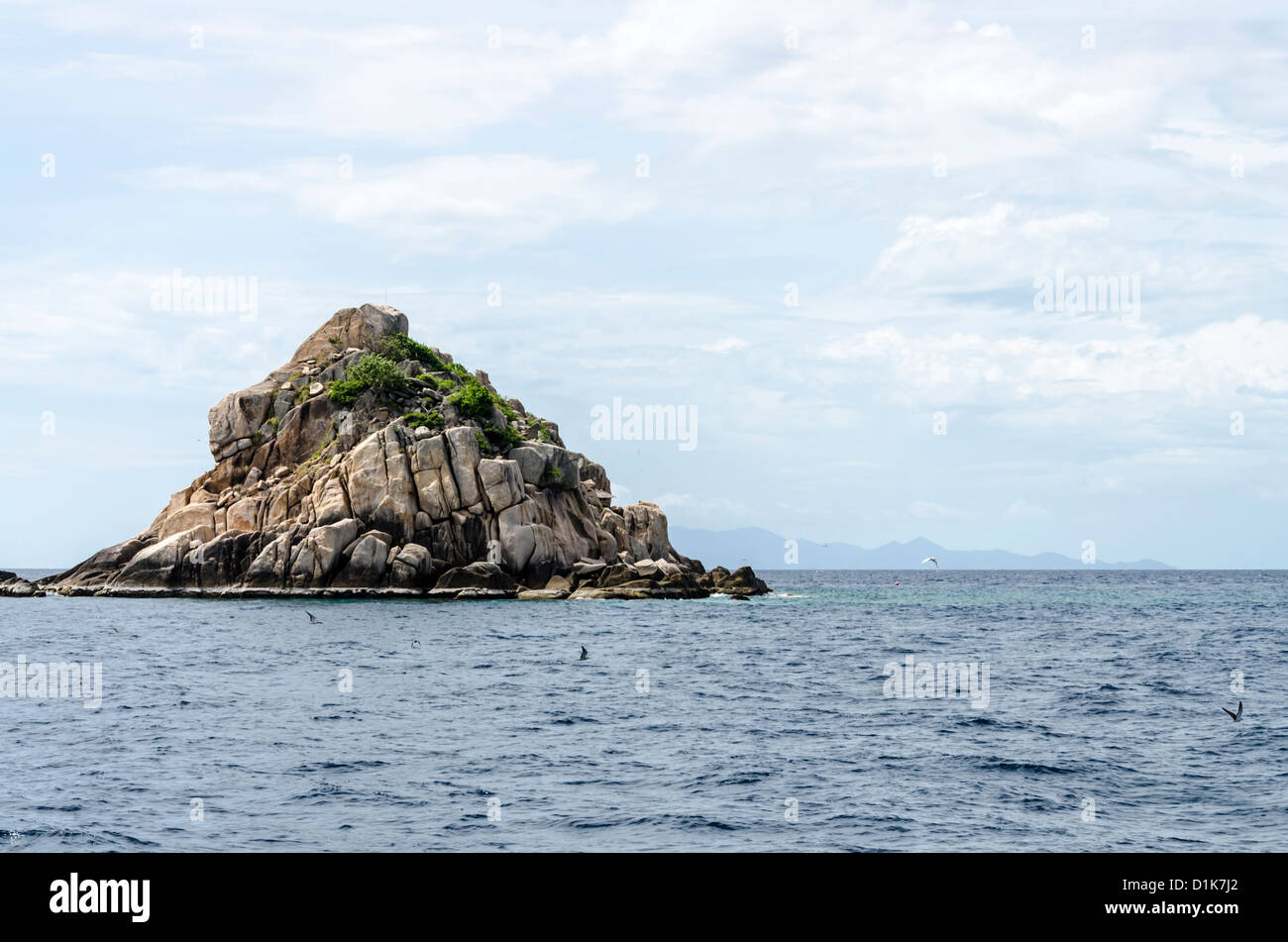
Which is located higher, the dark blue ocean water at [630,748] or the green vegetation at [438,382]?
the green vegetation at [438,382]

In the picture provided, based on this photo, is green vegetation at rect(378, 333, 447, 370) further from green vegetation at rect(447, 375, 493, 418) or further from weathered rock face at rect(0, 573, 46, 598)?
weathered rock face at rect(0, 573, 46, 598)

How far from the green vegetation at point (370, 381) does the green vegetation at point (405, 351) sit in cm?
507

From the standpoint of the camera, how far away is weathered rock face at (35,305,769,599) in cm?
8600

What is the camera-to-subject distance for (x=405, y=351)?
103875 millimetres

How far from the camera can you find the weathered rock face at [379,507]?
86000mm

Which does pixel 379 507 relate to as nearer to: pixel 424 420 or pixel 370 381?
pixel 424 420

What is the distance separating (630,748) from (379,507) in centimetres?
6297

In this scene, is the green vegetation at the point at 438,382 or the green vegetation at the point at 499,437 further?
the green vegetation at the point at 438,382

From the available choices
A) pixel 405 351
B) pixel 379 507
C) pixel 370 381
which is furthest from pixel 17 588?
pixel 405 351

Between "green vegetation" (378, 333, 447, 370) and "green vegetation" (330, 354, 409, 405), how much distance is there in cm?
507

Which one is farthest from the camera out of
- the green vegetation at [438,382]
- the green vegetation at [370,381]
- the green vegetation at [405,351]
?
the green vegetation at [405,351]

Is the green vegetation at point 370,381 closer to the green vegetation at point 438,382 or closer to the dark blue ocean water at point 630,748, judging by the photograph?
the green vegetation at point 438,382

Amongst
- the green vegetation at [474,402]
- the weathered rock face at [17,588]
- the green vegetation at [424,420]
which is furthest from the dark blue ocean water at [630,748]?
the weathered rock face at [17,588]
